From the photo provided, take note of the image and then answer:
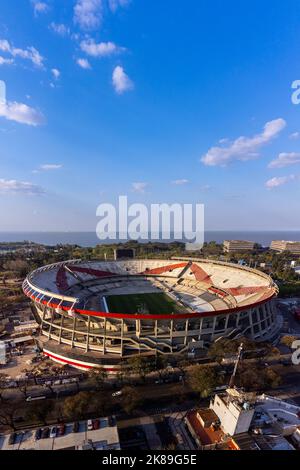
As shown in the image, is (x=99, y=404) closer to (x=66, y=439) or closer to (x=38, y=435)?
(x=66, y=439)

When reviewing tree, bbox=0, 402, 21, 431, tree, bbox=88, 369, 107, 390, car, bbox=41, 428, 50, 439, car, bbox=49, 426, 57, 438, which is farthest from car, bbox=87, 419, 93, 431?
tree, bbox=0, 402, 21, 431

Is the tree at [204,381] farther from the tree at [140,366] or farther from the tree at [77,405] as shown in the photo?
the tree at [77,405]

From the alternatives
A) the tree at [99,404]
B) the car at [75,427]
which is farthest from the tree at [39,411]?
the tree at [99,404]

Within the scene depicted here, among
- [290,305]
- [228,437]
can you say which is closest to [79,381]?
[228,437]

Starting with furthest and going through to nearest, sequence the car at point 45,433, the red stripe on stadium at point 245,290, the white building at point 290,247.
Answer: the white building at point 290,247 → the red stripe on stadium at point 245,290 → the car at point 45,433

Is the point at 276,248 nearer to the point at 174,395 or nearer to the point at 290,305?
the point at 290,305

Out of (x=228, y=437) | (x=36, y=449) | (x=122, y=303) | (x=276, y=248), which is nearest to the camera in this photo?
(x=36, y=449)

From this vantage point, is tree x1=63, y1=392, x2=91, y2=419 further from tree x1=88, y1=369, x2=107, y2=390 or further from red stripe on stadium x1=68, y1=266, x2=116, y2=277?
red stripe on stadium x1=68, y1=266, x2=116, y2=277
